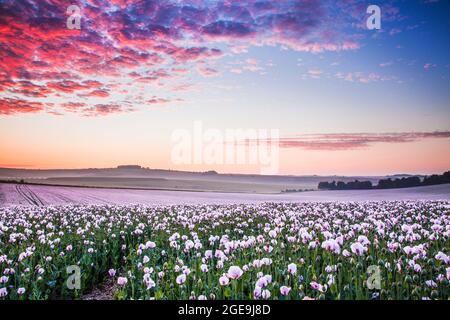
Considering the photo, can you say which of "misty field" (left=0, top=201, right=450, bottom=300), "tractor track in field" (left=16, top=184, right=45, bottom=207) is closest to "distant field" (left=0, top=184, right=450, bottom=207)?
"tractor track in field" (left=16, top=184, right=45, bottom=207)

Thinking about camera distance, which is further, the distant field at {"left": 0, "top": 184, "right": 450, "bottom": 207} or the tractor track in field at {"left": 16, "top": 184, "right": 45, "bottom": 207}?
the distant field at {"left": 0, "top": 184, "right": 450, "bottom": 207}

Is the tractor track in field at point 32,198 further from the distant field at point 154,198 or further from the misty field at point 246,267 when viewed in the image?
the misty field at point 246,267

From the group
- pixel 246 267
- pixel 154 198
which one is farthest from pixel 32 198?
pixel 246 267

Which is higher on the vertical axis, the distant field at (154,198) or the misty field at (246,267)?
the misty field at (246,267)

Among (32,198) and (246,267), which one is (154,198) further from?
(246,267)

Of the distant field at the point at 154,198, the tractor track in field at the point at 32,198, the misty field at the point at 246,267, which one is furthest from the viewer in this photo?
the distant field at the point at 154,198

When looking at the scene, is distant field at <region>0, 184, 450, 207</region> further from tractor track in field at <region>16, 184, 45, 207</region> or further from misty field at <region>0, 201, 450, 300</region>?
misty field at <region>0, 201, 450, 300</region>

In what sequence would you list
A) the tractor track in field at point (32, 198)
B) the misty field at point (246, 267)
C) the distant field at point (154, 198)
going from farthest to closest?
the distant field at point (154, 198) → the tractor track in field at point (32, 198) → the misty field at point (246, 267)

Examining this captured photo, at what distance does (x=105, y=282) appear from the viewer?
24.9 ft

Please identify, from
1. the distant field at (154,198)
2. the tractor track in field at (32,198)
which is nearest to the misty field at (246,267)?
the tractor track in field at (32,198)
